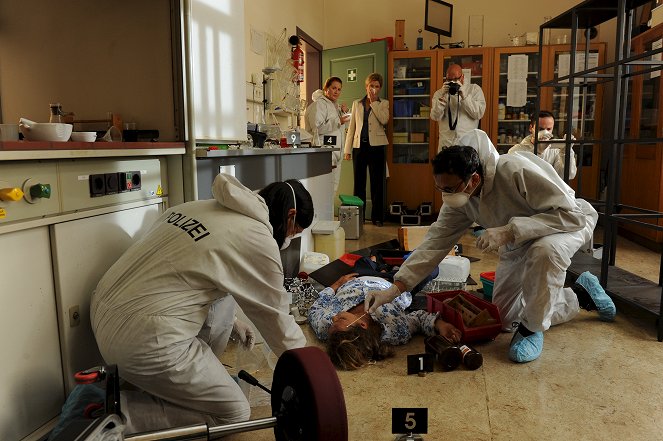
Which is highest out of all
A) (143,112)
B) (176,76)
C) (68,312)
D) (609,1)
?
(609,1)

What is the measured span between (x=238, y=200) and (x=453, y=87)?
4.27 meters

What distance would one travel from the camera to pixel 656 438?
1613mm

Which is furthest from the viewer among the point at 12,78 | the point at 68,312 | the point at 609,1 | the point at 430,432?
the point at 609,1

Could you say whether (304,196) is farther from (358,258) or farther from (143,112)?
(358,258)

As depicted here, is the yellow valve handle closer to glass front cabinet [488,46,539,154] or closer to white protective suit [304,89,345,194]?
white protective suit [304,89,345,194]

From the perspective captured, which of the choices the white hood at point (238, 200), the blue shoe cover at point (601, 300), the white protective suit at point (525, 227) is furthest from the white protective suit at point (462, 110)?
the white hood at point (238, 200)

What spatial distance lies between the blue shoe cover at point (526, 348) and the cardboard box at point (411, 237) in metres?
1.69

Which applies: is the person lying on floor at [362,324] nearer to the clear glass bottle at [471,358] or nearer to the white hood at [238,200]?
the clear glass bottle at [471,358]

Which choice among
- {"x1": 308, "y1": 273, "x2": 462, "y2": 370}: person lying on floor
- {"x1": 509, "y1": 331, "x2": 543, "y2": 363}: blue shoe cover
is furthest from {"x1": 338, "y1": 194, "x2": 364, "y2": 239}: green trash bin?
{"x1": 509, "y1": 331, "x2": 543, "y2": 363}: blue shoe cover

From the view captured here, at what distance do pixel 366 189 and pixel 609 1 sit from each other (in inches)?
136

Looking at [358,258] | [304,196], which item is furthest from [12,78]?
[358,258]

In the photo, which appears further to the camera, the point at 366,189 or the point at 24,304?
the point at 366,189

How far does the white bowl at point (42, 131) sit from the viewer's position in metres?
1.42

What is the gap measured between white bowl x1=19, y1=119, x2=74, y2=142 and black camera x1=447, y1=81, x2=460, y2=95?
4.46 metres
